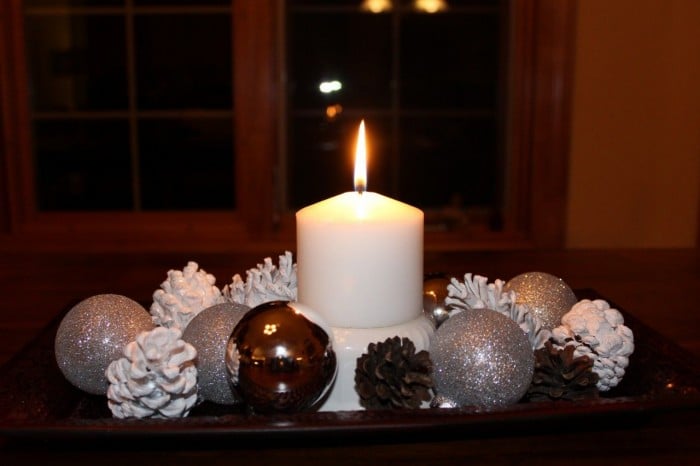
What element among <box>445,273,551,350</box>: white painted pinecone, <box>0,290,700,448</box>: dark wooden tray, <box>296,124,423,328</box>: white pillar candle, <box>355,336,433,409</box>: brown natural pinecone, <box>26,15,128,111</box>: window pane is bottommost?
<box>0,290,700,448</box>: dark wooden tray

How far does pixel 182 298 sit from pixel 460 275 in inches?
18.5

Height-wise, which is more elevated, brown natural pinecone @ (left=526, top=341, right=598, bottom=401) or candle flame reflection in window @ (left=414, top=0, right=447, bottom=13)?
candle flame reflection in window @ (left=414, top=0, right=447, bottom=13)

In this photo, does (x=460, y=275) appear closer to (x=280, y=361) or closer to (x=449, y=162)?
(x=280, y=361)

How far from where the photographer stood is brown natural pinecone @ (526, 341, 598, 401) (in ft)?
1.72

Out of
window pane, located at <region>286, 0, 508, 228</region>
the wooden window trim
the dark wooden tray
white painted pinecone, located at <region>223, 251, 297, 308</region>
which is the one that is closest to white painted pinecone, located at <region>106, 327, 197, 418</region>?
the dark wooden tray

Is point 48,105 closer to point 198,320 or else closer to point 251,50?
point 251,50

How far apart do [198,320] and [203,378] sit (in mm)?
47

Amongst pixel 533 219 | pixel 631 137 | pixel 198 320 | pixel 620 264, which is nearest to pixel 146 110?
pixel 533 219

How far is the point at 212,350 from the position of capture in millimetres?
555

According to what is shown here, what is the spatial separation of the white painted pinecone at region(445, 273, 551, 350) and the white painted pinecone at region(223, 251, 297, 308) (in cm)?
13

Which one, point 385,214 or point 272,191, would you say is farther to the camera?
point 272,191

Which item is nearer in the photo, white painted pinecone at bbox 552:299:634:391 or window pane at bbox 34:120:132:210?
white painted pinecone at bbox 552:299:634:391

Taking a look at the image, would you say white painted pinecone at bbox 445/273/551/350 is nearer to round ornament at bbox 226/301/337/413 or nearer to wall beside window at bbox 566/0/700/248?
round ornament at bbox 226/301/337/413

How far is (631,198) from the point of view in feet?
7.47
